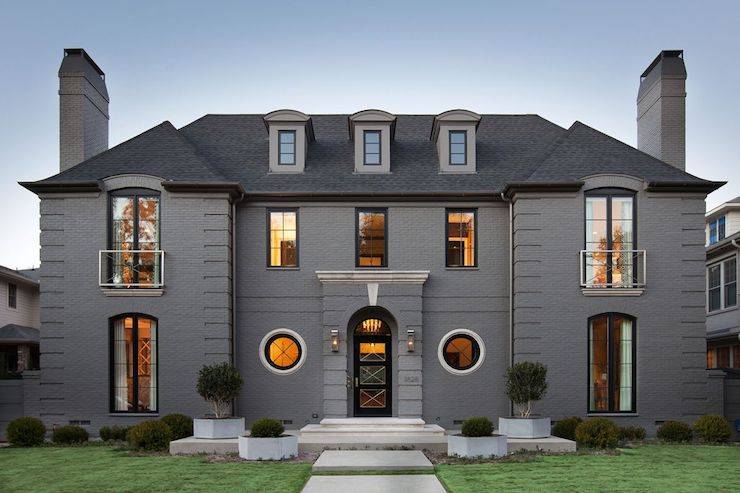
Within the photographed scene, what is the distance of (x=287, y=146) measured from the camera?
20625 mm

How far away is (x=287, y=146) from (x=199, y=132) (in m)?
3.33

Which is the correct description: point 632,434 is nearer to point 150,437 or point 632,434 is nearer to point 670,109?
point 670,109

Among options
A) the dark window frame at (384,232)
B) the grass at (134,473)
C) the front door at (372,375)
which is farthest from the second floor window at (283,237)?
the grass at (134,473)

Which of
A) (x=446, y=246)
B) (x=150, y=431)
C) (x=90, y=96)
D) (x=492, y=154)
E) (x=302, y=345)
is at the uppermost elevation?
(x=90, y=96)

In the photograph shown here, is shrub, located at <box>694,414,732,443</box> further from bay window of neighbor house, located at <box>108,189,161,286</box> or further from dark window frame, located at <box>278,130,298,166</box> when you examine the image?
bay window of neighbor house, located at <box>108,189,161,286</box>

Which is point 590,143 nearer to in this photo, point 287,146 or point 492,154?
point 492,154

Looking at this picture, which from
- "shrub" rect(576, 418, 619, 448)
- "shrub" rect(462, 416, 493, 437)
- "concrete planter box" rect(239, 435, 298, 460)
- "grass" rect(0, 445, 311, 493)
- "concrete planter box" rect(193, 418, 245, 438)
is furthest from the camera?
"concrete planter box" rect(193, 418, 245, 438)

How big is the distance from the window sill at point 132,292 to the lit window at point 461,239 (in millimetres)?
7677

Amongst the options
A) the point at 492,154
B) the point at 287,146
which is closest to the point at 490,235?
the point at 492,154

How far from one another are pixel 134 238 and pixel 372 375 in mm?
7223

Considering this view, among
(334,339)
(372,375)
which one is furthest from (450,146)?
(372,375)

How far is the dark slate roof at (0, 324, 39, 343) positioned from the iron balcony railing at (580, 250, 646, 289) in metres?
18.7

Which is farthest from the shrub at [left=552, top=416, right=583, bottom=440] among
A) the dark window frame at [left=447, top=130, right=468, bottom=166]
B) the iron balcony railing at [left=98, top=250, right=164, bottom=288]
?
the iron balcony railing at [left=98, top=250, right=164, bottom=288]

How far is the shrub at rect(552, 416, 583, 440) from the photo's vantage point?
17297 millimetres
